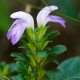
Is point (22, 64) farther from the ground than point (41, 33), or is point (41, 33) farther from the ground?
point (41, 33)

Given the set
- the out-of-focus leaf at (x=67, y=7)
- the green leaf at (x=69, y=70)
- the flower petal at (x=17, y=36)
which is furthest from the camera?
the out-of-focus leaf at (x=67, y=7)

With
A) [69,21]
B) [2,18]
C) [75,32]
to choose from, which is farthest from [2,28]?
[75,32]

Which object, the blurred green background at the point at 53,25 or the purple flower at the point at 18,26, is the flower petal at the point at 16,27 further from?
the blurred green background at the point at 53,25

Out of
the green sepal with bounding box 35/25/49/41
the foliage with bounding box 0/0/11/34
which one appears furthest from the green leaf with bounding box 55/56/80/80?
the foliage with bounding box 0/0/11/34

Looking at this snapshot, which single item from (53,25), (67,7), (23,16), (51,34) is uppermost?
(23,16)

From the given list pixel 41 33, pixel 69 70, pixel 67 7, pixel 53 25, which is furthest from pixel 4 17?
pixel 41 33

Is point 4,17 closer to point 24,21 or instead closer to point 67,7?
point 67,7

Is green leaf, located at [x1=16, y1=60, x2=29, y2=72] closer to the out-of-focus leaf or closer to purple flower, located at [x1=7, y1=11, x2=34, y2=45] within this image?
purple flower, located at [x1=7, y1=11, x2=34, y2=45]

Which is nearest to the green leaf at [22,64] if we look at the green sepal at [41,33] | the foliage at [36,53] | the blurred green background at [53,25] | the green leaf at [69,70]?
the foliage at [36,53]
